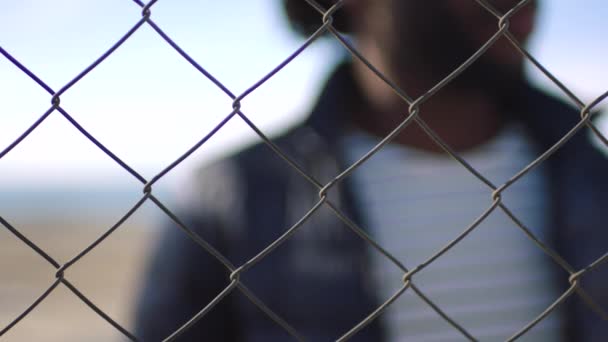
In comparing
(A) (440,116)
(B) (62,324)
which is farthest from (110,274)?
(A) (440,116)

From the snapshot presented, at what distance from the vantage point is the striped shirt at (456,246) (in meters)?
1.58

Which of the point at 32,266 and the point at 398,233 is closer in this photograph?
the point at 398,233

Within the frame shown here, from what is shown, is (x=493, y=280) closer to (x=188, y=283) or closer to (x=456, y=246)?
(x=456, y=246)

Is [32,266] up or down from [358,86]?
up

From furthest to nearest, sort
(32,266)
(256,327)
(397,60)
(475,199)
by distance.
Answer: (32,266), (397,60), (475,199), (256,327)

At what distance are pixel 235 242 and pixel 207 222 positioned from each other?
0.21 feet

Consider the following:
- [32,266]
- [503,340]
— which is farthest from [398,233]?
[32,266]

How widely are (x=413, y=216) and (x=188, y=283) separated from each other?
422 mm

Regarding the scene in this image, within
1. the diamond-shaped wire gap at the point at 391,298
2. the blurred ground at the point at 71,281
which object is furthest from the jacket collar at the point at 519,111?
the diamond-shaped wire gap at the point at 391,298

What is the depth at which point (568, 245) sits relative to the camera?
Answer: 1.60 metres

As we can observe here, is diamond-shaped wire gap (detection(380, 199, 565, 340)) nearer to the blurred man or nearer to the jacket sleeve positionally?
the blurred man

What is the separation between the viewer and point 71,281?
25.3 feet

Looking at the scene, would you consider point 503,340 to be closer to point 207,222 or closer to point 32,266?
point 207,222

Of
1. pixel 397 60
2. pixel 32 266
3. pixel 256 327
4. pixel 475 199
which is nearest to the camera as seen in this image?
pixel 256 327
